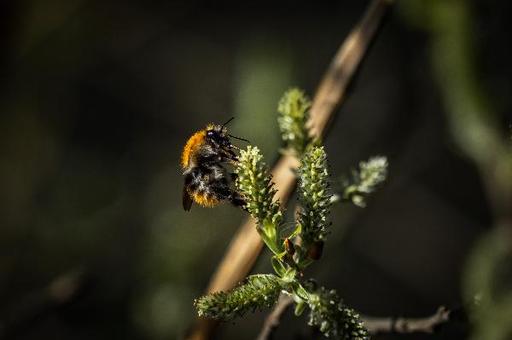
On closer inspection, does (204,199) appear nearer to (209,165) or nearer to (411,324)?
(209,165)

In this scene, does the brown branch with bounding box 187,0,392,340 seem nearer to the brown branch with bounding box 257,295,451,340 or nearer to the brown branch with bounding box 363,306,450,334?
the brown branch with bounding box 257,295,451,340

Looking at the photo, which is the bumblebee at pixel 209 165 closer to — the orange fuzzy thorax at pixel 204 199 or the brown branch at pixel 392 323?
the orange fuzzy thorax at pixel 204 199

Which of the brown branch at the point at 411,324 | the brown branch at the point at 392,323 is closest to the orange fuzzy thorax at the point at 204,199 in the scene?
the brown branch at the point at 392,323

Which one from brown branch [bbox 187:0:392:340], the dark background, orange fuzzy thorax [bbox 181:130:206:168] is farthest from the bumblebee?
the dark background

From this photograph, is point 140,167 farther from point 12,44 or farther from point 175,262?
point 175,262

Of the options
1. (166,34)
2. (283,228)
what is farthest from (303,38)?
(283,228)

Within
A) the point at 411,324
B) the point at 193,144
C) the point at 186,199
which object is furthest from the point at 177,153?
the point at 411,324
